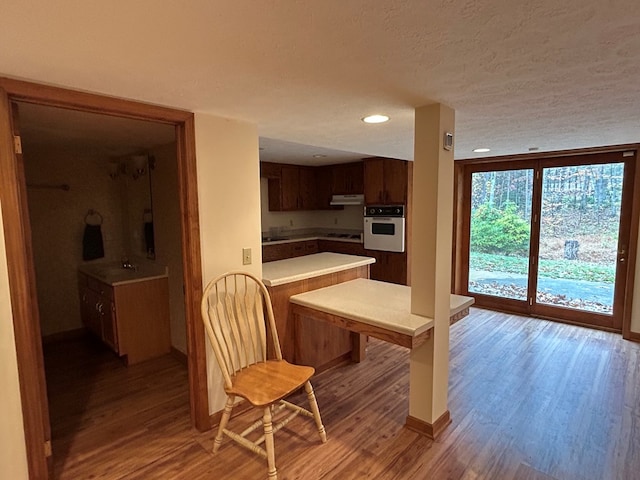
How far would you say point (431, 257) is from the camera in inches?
83.9

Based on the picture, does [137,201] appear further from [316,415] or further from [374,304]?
[316,415]

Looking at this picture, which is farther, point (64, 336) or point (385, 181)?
point (385, 181)

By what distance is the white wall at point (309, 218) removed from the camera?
592 centimetres

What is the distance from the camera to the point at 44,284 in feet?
12.1

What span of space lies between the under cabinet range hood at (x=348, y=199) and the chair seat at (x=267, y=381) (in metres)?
3.58

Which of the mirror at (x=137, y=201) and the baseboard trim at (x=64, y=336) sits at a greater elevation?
the mirror at (x=137, y=201)

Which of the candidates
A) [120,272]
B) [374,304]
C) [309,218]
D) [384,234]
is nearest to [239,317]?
[374,304]

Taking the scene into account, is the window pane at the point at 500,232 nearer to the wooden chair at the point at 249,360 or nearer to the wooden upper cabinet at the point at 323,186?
the wooden upper cabinet at the point at 323,186

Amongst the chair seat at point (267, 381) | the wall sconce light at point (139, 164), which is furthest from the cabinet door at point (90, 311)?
the chair seat at point (267, 381)

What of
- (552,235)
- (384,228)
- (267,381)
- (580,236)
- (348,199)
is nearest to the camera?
(267,381)

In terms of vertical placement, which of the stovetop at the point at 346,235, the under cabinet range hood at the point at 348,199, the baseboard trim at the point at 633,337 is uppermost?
the under cabinet range hood at the point at 348,199

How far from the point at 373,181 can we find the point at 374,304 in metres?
3.08

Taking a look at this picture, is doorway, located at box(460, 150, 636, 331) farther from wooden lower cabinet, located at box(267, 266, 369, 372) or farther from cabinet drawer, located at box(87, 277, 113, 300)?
cabinet drawer, located at box(87, 277, 113, 300)

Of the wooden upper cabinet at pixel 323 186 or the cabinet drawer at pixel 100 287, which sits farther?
the wooden upper cabinet at pixel 323 186
